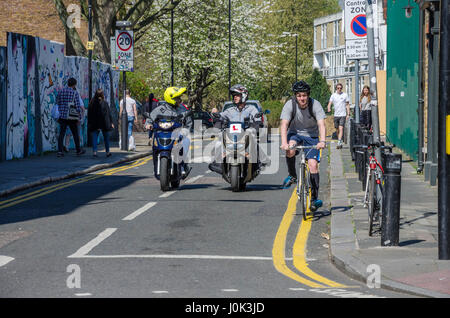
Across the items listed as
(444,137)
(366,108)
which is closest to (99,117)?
(366,108)

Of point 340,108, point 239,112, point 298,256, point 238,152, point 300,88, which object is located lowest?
point 298,256

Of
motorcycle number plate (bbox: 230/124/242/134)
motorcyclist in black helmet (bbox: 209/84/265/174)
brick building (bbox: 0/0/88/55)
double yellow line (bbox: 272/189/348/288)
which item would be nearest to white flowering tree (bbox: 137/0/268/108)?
brick building (bbox: 0/0/88/55)

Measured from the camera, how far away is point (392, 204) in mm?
8477

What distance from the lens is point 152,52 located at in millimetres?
59594

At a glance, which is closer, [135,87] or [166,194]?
[166,194]

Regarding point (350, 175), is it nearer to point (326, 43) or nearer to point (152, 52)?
point (152, 52)

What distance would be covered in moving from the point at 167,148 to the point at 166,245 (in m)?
4.88

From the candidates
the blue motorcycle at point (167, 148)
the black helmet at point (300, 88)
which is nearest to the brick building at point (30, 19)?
the blue motorcycle at point (167, 148)

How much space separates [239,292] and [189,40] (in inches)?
2017

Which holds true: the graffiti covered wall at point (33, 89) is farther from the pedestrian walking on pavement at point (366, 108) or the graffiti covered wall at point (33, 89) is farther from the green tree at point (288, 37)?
the green tree at point (288, 37)

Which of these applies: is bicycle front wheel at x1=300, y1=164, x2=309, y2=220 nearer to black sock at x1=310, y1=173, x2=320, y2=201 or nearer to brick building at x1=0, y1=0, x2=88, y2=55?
black sock at x1=310, y1=173, x2=320, y2=201

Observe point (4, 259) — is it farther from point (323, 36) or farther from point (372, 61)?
point (323, 36)
